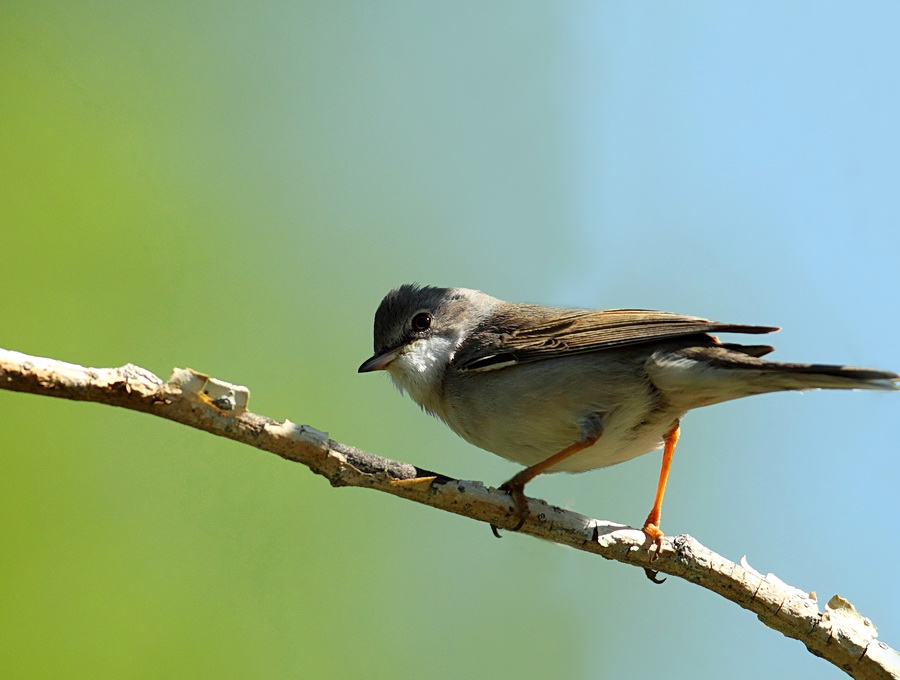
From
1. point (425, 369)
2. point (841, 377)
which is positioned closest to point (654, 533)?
point (841, 377)

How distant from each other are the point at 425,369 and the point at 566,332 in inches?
33.2

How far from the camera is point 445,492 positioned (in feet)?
9.59

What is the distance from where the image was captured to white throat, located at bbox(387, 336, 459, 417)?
4.25 m

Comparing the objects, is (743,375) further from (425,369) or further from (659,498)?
(425,369)

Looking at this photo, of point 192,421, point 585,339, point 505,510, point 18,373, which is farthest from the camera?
point 585,339

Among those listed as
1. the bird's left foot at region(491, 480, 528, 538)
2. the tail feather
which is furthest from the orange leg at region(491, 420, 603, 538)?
the tail feather

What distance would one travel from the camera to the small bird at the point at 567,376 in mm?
3480

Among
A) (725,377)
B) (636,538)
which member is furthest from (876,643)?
(725,377)

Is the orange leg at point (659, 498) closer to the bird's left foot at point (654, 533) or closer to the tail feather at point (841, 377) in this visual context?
the bird's left foot at point (654, 533)

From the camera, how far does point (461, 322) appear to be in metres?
4.57

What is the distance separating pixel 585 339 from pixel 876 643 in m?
1.88

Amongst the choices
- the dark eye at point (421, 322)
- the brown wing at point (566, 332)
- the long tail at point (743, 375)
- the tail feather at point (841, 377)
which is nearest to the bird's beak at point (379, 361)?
the dark eye at point (421, 322)

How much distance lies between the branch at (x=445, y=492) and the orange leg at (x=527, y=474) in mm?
45

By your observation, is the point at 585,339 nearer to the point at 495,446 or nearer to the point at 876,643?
the point at 495,446
